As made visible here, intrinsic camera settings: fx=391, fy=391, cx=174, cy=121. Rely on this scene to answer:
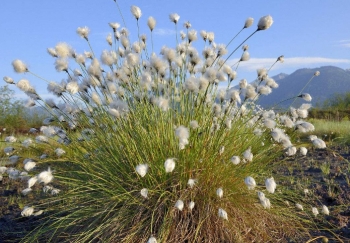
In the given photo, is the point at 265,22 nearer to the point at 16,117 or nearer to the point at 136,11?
the point at 136,11

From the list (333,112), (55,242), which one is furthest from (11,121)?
(333,112)

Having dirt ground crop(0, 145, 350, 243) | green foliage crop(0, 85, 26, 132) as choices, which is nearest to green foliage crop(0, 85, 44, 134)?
green foliage crop(0, 85, 26, 132)

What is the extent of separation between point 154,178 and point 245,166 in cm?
79

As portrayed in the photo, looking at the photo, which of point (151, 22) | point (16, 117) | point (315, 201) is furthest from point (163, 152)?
point (16, 117)

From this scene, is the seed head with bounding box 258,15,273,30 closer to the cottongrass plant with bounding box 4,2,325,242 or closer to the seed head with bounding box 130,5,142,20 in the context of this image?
the cottongrass plant with bounding box 4,2,325,242

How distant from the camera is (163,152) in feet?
9.84

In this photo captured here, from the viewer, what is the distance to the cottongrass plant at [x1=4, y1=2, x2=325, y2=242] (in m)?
2.85

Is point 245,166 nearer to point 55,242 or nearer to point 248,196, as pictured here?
point 248,196

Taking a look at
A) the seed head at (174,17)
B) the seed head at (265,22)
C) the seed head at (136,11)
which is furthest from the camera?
the seed head at (174,17)

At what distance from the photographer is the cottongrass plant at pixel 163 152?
2.85 metres

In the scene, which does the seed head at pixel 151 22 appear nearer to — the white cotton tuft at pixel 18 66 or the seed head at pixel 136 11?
the seed head at pixel 136 11

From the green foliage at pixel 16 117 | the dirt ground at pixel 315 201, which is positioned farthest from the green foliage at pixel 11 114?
the dirt ground at pixel 315 201

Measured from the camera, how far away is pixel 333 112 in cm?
1900

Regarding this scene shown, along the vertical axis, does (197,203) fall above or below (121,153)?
below
